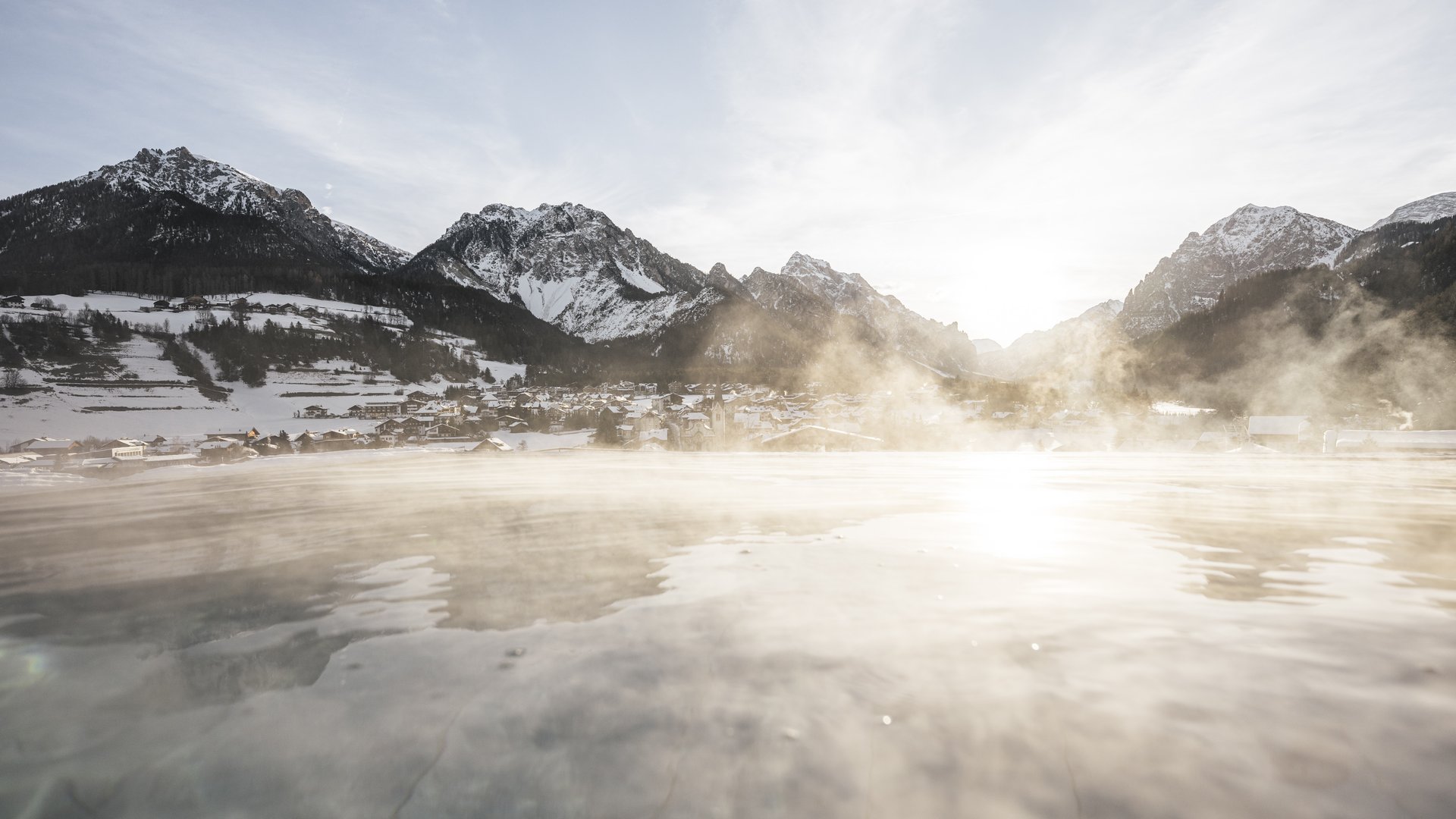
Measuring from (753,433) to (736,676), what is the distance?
54512 millimetres

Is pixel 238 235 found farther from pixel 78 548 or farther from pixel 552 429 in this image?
pixel 78 548

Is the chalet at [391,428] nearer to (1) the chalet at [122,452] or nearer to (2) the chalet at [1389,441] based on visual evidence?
(1) the chalet at [122,452]

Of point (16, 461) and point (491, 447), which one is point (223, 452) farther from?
point (491, 447)

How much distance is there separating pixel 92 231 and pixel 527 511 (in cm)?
27905

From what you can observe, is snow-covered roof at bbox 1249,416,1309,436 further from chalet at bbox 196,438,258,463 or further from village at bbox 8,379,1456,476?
chalet at bbox 196,438,258,463

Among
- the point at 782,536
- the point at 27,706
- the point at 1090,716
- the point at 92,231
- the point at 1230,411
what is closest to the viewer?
the point at 1090,716

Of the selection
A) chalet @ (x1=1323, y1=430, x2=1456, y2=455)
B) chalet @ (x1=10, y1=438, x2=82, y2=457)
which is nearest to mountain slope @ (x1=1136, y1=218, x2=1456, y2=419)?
chalet @ (x1=1323, y1=430, x2=1456, y2=455)

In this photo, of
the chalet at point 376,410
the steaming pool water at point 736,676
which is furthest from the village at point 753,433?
the steaming pool water at point 736,676

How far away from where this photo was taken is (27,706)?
129 inches

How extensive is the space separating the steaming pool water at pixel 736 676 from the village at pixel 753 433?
37476mm

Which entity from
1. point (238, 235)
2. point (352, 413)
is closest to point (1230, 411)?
point (352, 413)

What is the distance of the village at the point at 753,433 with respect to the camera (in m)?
41.3

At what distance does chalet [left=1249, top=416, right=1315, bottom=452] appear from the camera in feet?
155

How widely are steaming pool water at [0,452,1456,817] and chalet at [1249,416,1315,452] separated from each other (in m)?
54.3
